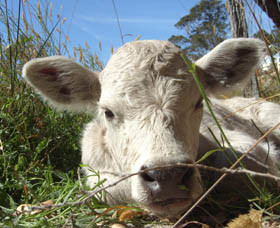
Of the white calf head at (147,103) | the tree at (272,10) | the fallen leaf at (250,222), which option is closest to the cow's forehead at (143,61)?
the white calf head at (147,103)

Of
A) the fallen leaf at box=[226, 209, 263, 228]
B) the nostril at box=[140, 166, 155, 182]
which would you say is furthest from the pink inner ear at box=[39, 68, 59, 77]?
the fallen leaf at box=[226, 209, 263, 228]

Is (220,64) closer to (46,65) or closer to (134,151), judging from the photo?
(134,151)

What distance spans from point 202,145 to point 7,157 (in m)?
2.12

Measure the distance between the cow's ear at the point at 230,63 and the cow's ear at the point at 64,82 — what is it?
46.8 inches

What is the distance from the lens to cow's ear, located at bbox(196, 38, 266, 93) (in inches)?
109

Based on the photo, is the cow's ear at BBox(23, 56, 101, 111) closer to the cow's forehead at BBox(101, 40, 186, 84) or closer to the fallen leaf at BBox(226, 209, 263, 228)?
the cow's forehead at BBox(101, 40, 186, 84)

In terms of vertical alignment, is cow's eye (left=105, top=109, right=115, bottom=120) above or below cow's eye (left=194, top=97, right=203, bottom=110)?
above

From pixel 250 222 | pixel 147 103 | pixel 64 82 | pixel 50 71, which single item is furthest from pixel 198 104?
pixel 50 71

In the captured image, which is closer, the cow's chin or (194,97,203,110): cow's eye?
the cow's chin

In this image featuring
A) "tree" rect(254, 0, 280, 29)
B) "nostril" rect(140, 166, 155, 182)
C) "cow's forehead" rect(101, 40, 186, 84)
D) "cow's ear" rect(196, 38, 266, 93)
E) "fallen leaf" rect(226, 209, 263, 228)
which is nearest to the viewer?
"fallen leaf" rect(226, 209, 263, 228)

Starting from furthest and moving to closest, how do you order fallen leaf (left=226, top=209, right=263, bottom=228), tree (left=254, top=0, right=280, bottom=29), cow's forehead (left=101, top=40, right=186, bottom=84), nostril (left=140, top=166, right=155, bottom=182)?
1. tree (left=254, top=0, right=280, bottom=29)
2. cow's forehead (left=101, top=40, right=186, bottom=84)
3. nostril (left=140, top=166, right=155, bottom=182)
4. fallen leaf (left=226, top=209, right=263, bottom=228)

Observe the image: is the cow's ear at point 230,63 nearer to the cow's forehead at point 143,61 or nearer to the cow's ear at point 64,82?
the cow's forehead at point 143,61

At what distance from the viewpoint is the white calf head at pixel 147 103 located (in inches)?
71.7

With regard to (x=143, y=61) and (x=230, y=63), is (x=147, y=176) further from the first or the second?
(x=230, y=63)
